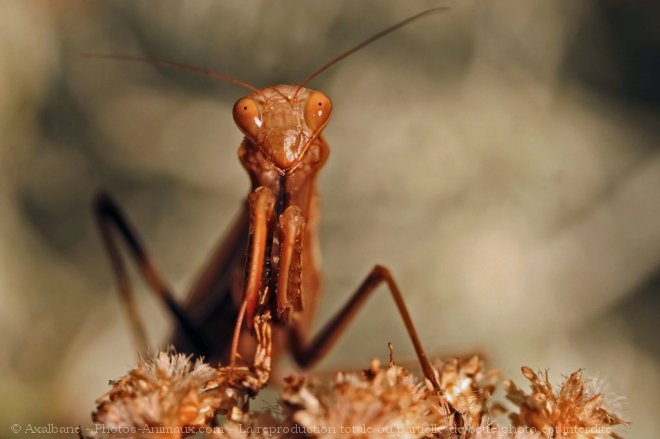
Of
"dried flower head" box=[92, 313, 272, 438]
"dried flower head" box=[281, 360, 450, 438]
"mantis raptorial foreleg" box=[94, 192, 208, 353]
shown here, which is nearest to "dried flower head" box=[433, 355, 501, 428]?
"dried flower head" box=[281, 360, 450, 438]

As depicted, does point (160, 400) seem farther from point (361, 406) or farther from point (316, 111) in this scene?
point (316, 111)

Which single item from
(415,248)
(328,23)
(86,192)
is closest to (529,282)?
(415,248)

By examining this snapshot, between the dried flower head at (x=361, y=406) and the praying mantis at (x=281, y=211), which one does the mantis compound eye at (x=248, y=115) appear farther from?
the dried flower head at (x=361, y=406)

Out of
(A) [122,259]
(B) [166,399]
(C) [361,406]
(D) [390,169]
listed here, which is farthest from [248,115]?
(D) [390,169]

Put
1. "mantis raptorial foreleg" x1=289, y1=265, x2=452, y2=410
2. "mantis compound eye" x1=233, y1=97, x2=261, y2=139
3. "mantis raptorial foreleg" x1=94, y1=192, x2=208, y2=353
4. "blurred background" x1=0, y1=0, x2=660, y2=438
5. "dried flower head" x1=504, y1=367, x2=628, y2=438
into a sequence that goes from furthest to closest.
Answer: "blurred background" x1=0, y1=0, x2=660, y2=438 → "mantis raptorial foreleg" x1=94, y1=192, x2=208, y2=353 → "mantis raptorial foreleg" x1=289, y1=265, x2=452, y2=410 → "mantis compound eye" x1=233, y1=97, x2=261, y2=139 → "dried flower head" x1=504, y1=367, x2=628, y2=438

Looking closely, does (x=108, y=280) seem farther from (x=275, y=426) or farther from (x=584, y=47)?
(x=584, y=47)

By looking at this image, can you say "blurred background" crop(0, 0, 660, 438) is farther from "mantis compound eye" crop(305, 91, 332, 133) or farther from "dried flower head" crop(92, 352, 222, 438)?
"dried flower head" crop(92, 352, 222, 438)
